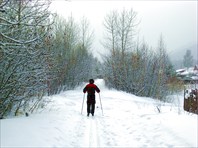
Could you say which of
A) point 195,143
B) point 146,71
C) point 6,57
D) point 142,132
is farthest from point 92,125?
point 146,71

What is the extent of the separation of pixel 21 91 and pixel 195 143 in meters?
6.99

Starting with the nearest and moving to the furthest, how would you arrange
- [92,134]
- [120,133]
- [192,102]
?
[92,134] → [120,133] → [192,102]

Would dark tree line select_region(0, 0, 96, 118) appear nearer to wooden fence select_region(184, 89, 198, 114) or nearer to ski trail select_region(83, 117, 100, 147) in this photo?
ski trail select_region(83, 117, 100, 147)

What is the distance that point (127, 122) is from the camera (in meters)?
12.3

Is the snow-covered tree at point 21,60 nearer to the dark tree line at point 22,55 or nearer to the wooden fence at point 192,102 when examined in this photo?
the dark tree line at point 22,55

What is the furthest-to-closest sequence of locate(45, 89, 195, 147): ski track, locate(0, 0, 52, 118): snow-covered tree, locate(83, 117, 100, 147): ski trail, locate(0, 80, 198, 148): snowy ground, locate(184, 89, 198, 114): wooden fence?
locate(184, 89, 198, 114): wooden fence < locate(0, 0, 52, 118): snow-covered tree < locate(83, 117, 100, 147): ski trail < locate(45, 89, 195, 147): ski track < locate(0, 80, 198, 148): snowy ground

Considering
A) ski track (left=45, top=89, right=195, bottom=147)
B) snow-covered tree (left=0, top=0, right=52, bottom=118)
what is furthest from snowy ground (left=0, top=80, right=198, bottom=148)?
snow-covered tree (left=0, top=0, right=52, bottom=118)

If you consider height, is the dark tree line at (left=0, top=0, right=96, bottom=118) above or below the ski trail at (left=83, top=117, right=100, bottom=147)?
above

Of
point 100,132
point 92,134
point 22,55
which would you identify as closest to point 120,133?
point 100,132

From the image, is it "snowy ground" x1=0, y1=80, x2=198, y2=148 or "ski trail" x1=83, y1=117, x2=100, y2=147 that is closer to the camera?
"snowy ground" x1=0, y1=80, x2=198, y2=148

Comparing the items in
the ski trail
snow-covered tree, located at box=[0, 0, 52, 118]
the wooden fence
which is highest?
snow-covered tree, located at box=[0, 0, 52, 118]

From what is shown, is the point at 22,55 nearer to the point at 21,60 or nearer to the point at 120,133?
the point at 21,60

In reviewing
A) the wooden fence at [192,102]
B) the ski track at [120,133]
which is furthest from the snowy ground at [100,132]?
the wooden fence at [192,102]

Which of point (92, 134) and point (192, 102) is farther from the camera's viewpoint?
point (192, 102)
